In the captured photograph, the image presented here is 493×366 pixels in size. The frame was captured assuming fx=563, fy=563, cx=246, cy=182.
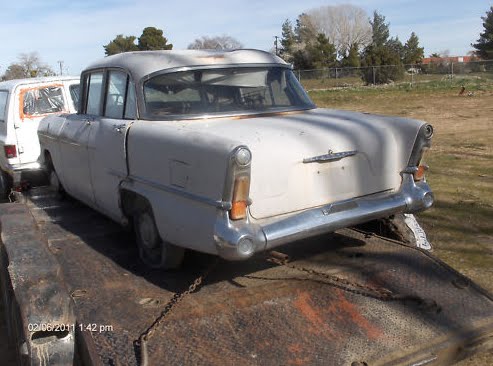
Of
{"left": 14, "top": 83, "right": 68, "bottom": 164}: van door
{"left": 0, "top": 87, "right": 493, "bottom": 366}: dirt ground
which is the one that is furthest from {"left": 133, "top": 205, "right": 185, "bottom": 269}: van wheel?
{"left": 14, "top": 83, "right": 68, "bottom": 164}: van door

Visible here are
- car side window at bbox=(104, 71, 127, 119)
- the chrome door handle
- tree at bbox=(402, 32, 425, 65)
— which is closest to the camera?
the chrome door handle

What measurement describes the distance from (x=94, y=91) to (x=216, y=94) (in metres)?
1.43

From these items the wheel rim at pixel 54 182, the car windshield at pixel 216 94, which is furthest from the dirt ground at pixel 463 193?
the car windshield at pixel 216 94

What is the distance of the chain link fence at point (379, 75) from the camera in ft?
129

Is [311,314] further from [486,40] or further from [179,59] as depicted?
[486,40]

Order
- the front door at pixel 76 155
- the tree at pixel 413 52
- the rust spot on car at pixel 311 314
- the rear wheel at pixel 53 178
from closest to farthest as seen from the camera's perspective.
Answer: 1. the rust spot on car at pixel 311 314
2. the front door at pixel 76 155
3. the rear wheel at pixel 53 178
4. the tree at pixel 413 52

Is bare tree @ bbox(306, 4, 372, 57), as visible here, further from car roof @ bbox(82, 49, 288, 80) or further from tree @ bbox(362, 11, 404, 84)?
car roof @ bbox(82, 49, 288, 80)

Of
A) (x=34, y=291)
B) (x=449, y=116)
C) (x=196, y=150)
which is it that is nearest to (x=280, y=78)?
(x=196, y=150)

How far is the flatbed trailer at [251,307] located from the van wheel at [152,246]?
8 centimetres

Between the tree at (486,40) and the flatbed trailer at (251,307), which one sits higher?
the tree at (486,40)

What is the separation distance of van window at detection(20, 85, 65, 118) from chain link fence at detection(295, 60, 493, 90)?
31.5m

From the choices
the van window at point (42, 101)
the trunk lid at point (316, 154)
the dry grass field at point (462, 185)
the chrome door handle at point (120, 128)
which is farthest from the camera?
the van window at point (42, 101)

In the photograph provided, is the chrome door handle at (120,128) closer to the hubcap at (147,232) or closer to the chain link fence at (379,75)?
the hubcap at (147,232)

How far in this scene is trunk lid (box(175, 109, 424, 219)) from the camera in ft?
11.0
